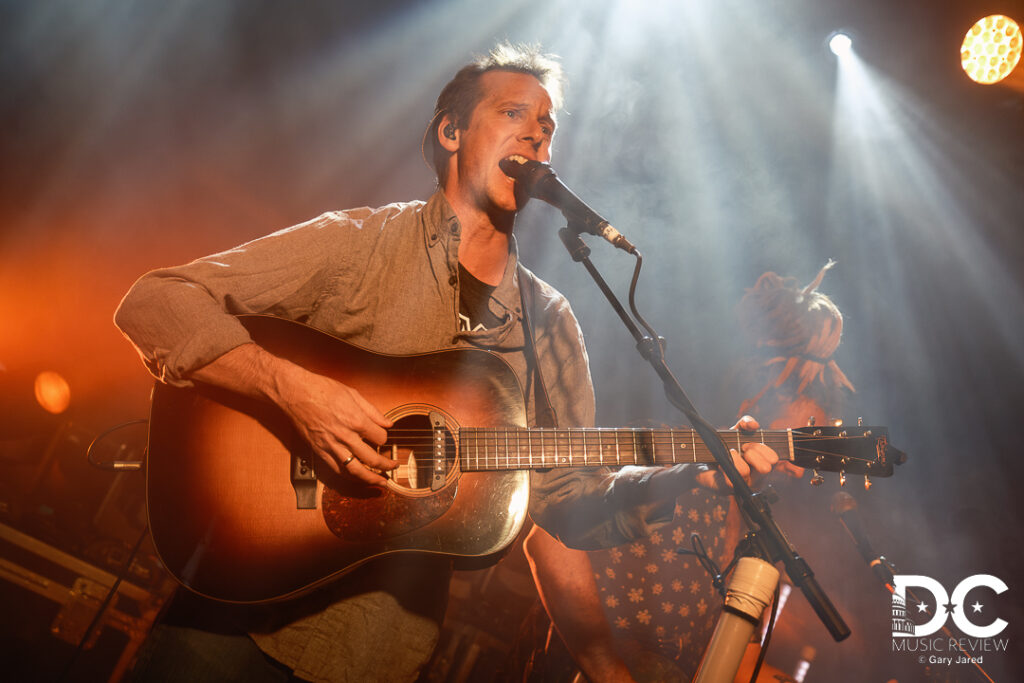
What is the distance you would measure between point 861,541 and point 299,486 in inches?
145

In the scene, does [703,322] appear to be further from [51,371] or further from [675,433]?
[51,371]

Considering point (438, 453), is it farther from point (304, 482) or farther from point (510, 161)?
point (510, 161)

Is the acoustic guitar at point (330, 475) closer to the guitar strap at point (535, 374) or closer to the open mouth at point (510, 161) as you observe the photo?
the guitar strap at point (535, 374)

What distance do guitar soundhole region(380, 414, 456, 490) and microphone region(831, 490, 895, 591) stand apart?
3.04 metres

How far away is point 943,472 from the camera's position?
17.6 feet

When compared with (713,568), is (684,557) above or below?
above

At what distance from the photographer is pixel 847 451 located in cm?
232

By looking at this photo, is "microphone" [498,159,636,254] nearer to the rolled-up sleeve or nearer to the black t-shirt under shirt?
the black t-shirt under shirt

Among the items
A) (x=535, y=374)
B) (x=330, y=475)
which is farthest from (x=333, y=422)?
(x=535, y=374)

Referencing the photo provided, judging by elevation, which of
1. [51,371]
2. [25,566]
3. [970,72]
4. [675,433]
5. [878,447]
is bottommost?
[25,566]

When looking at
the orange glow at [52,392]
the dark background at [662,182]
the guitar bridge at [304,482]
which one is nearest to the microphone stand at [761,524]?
the guitar bridge at [304,482]

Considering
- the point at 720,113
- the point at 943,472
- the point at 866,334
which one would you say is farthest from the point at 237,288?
the point at 943,472

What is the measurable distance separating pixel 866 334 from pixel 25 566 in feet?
23.5

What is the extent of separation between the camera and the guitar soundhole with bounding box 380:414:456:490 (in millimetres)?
1843
